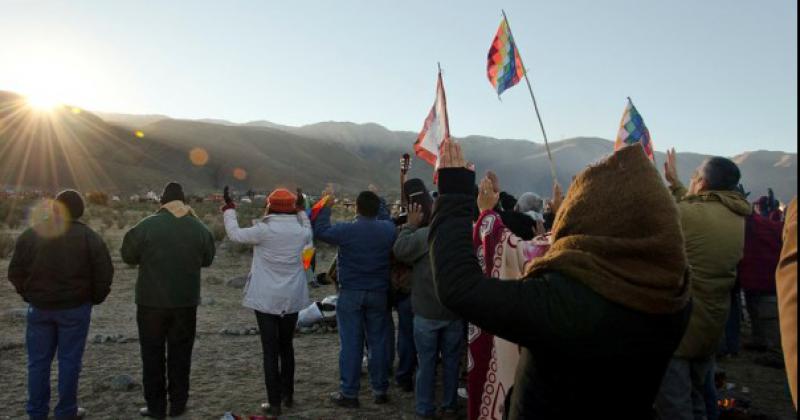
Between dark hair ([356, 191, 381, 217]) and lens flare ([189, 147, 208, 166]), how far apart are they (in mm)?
97932

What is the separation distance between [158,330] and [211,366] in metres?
2.13

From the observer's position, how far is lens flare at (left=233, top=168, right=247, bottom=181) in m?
99.3

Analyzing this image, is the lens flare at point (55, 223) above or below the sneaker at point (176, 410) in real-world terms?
above

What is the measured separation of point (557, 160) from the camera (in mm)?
167375

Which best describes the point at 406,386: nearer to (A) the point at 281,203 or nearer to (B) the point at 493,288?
(A) the point at 281,203

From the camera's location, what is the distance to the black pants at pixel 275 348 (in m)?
5.76

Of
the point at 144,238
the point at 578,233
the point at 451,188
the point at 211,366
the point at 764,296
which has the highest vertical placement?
the point at 451,188

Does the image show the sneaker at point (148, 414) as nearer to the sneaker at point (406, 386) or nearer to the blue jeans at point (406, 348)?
Answer: the blue jeans at point (406, 348)

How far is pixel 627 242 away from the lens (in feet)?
5.65

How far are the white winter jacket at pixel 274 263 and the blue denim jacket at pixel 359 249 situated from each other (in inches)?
10.9

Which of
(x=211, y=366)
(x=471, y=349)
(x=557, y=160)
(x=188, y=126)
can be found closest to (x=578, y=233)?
(x=471, y=349)

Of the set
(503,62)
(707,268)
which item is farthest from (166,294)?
(503,62)

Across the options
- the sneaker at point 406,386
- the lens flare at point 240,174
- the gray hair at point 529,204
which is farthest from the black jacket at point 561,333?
the lens flare at point 240,174

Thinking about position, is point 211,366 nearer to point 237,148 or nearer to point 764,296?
point 764,296
